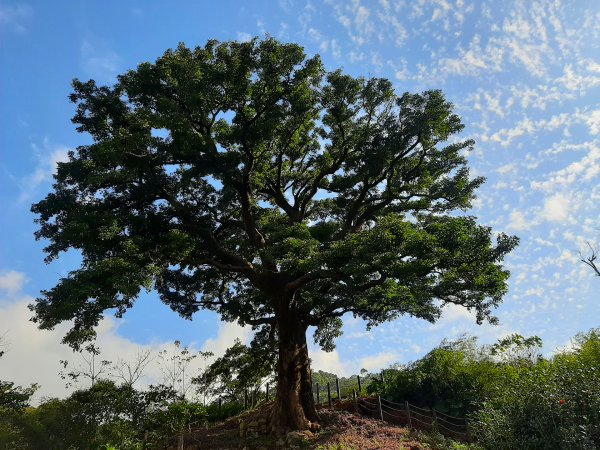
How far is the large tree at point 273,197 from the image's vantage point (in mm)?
11578

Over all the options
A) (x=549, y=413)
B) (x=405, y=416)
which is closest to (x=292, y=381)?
(x=405, y=416)

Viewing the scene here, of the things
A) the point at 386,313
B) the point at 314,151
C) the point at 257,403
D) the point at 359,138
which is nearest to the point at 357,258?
the point at 386,313

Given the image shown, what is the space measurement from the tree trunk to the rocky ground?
50 cm

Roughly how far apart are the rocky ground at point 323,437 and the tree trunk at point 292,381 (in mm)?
501

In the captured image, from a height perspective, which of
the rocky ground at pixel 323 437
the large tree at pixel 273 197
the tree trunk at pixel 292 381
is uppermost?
the large tree at pixel 273 197

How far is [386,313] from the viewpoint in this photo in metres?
13.8

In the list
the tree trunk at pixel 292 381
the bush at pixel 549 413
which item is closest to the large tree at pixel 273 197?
the tree trunk at pixel 292 381

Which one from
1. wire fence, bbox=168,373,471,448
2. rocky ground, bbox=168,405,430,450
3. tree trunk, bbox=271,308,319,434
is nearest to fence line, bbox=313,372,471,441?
wire fence, bbox=168,373,471,448

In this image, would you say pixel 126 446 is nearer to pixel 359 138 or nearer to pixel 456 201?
pixel 359 138

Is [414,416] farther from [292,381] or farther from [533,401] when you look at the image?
[533,401]

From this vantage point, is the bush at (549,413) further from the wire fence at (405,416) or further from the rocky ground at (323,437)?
the wire fence at (405,416)

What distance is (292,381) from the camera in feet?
46.8

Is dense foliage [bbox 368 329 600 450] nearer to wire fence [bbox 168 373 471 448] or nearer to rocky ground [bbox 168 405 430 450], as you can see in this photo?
wire fence [bbox 168 373 471 448]

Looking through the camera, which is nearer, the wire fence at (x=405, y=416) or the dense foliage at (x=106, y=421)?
the wire fence at (x=405, y=416)
